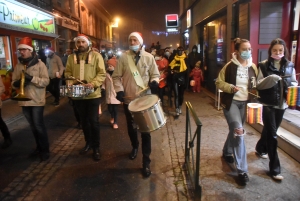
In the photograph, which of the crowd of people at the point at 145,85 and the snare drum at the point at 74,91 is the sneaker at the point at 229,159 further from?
the snare drum at the point at 74,91

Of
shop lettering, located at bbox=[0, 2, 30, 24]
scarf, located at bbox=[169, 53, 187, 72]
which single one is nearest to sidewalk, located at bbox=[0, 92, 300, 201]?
scarf, located at bbox=[169, 53, 187, 72]

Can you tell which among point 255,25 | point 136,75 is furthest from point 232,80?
point 255,25

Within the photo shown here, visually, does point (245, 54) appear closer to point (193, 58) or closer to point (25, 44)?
point (25, 44)

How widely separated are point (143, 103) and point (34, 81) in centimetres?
199

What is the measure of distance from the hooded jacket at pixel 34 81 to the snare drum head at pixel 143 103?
1.79 m

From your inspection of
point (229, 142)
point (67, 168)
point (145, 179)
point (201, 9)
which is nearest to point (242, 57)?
point (229, 142)

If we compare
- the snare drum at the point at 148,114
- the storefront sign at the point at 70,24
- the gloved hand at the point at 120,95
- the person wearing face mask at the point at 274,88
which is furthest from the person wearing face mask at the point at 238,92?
the storefront sign at the point at 70,24

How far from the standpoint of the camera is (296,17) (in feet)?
20.5

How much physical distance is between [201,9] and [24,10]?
828 cm

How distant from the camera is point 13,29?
34.4ft

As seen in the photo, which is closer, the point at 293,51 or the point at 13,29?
the point at 293,51

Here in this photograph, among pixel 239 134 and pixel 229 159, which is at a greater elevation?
pixel 239 134

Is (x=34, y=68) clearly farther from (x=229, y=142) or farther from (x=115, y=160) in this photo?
(x=229, y=142)

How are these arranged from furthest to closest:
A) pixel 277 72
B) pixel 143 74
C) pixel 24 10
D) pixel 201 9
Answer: pixel 201 9 < pixel 24 10 < pixel 143 74 < pixel 277 72
